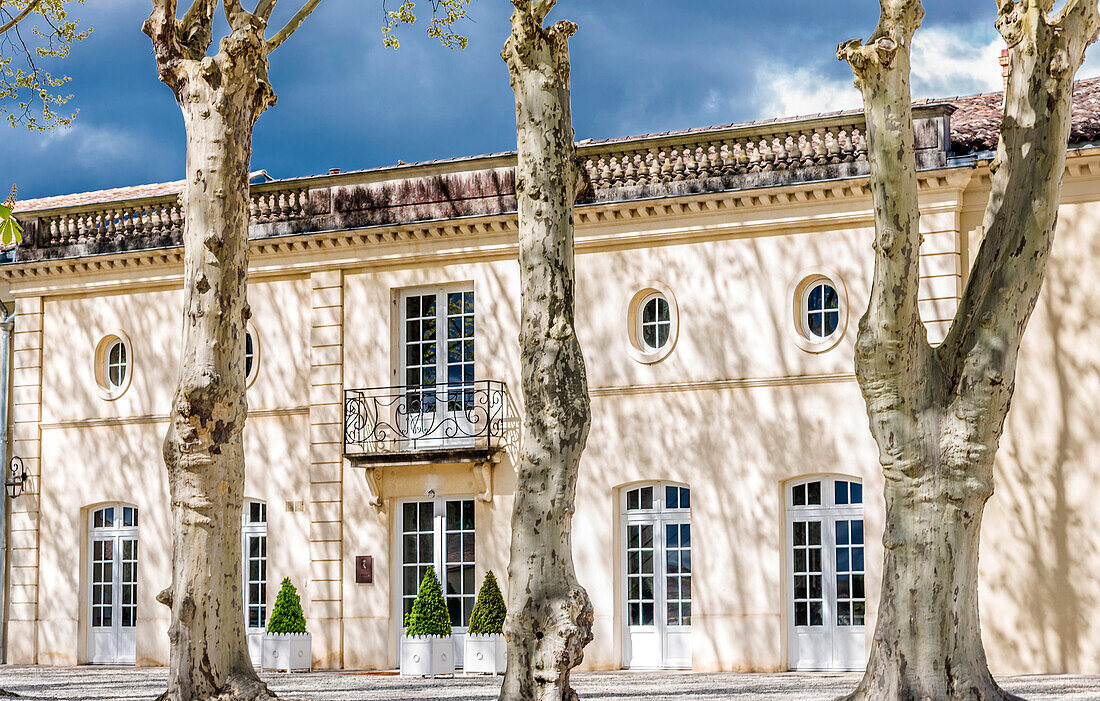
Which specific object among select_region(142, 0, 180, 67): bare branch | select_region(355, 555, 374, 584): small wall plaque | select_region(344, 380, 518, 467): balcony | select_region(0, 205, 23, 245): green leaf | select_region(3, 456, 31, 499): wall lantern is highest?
select_region(142, 0, 180, 67): bare branch

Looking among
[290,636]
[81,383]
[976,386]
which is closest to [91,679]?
[290,636]

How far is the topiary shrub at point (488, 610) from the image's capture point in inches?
707

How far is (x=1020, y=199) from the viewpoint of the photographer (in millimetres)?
10391

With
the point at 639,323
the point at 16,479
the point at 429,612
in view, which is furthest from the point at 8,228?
the point at 16,479

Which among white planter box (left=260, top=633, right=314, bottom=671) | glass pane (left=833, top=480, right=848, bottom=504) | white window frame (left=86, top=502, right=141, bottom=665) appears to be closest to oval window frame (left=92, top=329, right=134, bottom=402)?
white window frame (left=86, top=502, right=141, bottom=665)

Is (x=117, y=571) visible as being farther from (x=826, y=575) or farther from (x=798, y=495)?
(x=826, y=575)

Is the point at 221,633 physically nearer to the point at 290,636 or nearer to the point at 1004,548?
the point at 290,636

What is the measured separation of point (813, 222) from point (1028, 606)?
529 cm

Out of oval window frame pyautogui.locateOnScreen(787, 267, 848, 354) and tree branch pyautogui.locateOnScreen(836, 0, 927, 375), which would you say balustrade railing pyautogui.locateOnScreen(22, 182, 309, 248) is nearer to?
oval window frame pyautogui.locateOnScreen(787, 267, 848, 354)

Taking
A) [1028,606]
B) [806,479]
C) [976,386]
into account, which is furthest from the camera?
[806,479]

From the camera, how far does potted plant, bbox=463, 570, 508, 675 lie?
17875 mm

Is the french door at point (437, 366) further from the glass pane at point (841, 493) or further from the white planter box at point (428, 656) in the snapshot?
the glass pane at point (841, 493)

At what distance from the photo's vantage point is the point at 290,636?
1962cm

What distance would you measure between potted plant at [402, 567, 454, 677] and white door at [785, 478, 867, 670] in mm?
4275
